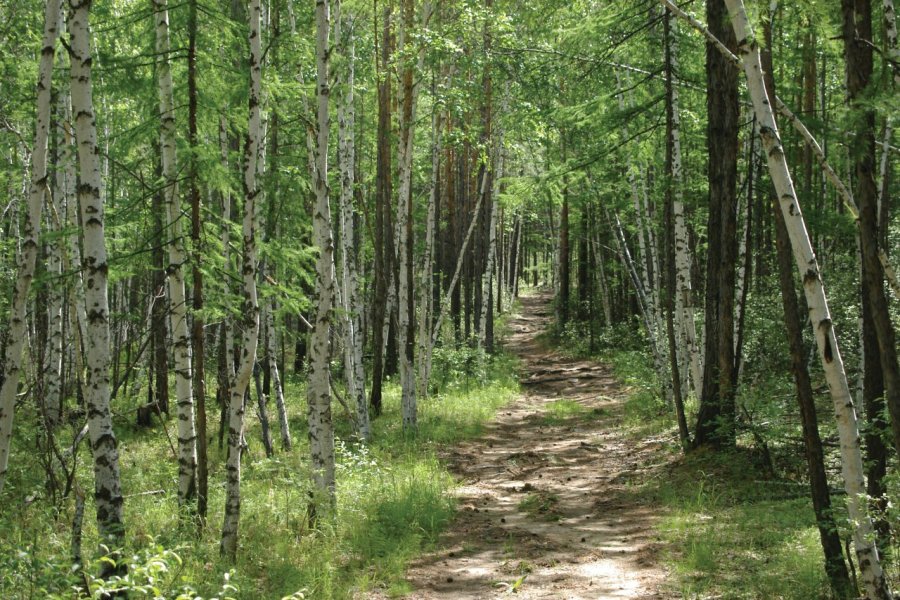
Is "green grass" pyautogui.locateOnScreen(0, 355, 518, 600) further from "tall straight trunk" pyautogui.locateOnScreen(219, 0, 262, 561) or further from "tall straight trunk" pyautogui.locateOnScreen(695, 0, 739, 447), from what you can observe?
"tall straight trunk" pyautogui.locateOnScreen(695, 0, 739, 447)

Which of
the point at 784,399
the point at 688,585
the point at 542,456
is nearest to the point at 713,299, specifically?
the point at 784,399

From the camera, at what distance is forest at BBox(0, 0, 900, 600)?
4.84 m

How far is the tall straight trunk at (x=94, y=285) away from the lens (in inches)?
187

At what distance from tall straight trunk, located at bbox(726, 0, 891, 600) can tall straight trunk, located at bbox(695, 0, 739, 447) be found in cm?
443

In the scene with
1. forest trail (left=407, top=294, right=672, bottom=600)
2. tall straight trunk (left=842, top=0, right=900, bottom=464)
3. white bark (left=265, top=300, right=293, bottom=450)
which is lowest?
forest trail (left=407, top=294, right=672, bottom=600)

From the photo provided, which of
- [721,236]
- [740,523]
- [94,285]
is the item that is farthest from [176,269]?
[721,236]

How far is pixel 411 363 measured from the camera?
12844 millimetres

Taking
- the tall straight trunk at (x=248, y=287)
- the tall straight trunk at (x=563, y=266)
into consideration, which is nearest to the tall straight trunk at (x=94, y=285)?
the tall straight trunk at (x=248, y=287)

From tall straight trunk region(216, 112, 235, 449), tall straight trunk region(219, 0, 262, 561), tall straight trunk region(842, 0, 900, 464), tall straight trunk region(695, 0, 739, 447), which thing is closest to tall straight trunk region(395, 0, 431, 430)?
tall straight trunk region(216, 112, 235, 449)

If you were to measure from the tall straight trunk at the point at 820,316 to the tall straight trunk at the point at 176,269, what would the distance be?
16.1 ft

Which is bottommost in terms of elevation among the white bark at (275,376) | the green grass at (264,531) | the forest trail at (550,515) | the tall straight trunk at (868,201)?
the forest trail at (550,515)

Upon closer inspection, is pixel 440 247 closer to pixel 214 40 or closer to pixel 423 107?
pixel 423 107

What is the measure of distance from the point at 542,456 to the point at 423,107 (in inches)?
513

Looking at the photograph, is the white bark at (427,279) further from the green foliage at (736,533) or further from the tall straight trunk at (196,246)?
the tall straight trunk at (196,246)
